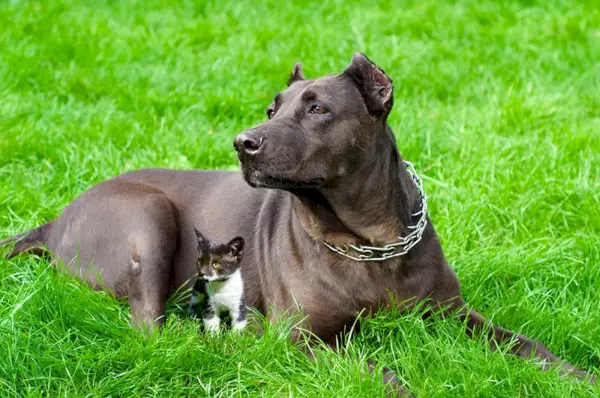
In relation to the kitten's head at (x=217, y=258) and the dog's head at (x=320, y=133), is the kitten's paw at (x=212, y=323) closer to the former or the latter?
the kitten's head at (x=217, y=258)

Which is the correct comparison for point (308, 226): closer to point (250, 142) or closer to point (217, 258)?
point (217, 258)

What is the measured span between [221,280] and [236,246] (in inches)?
6.4

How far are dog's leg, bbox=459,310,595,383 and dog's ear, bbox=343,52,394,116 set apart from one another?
0.94 meters

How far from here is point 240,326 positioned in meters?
3.76

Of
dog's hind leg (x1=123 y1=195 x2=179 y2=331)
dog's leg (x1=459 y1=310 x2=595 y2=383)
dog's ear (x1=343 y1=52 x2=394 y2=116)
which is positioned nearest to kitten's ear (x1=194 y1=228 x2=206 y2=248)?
dog's hind leg (x1=123 y1=195 x2=179 y2=331)

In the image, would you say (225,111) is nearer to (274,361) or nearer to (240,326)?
(240,326)

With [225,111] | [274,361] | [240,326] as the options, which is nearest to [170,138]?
[225,111]

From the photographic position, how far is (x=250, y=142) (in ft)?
10.8

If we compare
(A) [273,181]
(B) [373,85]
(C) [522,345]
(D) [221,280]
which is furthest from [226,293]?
(C) [522,345]

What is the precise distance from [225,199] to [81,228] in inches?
27.0

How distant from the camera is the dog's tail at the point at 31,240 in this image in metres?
4.24

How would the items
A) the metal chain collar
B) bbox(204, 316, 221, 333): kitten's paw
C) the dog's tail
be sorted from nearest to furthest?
1. the metal chain collar
2. bbox(204, 316, 221, 333): kitten's paw
3. the dog's tail

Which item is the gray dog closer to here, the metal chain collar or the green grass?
the metal chain collar

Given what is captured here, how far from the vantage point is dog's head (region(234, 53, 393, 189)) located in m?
3.31
